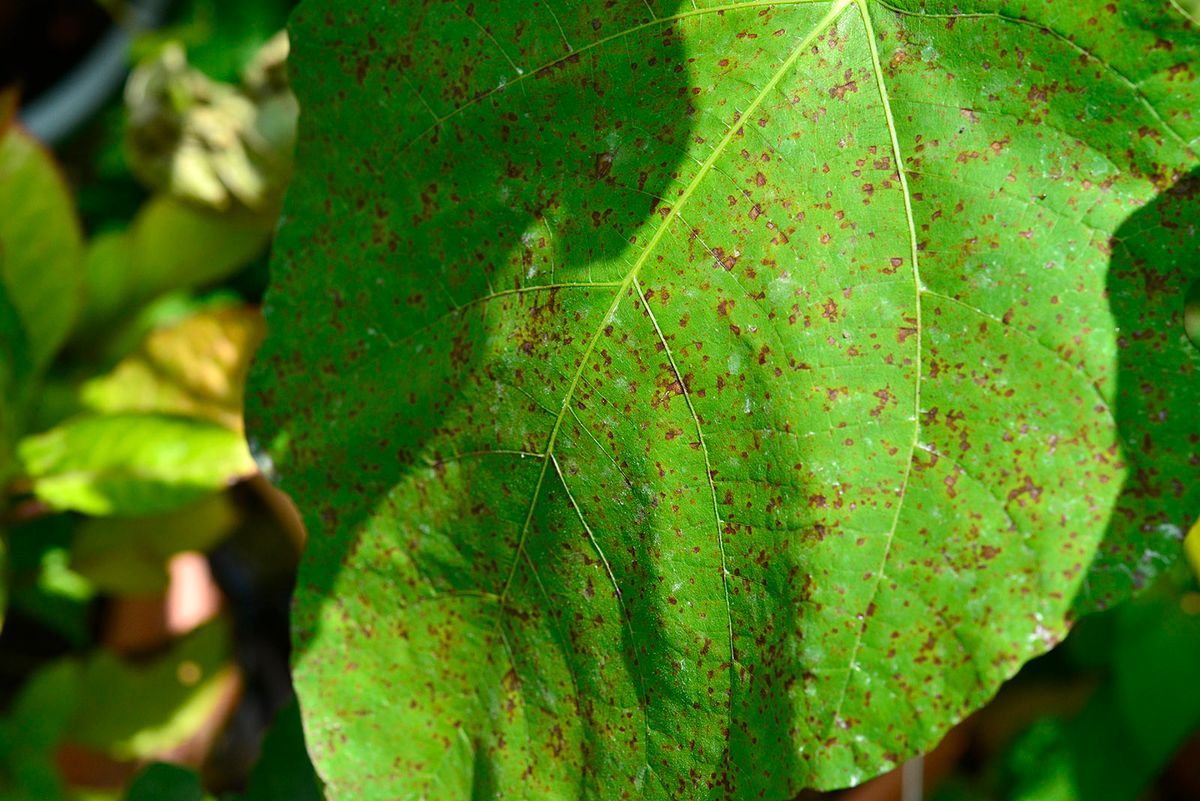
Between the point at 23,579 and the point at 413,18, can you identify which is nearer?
the point at 413,18

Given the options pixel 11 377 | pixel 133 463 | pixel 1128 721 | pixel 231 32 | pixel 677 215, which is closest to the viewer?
pixel 677 215

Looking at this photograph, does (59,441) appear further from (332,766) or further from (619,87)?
(619,87)

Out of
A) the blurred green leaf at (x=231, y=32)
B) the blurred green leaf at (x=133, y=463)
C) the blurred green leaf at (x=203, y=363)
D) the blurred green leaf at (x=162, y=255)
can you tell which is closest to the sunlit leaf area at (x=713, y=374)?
the blurred green leaf at (x=133, y=463)

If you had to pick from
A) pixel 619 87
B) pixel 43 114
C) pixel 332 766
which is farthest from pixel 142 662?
pixel 619 87

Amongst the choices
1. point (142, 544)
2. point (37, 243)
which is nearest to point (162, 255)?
point (37, 243)

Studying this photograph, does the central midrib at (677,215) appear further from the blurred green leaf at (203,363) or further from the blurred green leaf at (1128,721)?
the blurred green leaf at (1128,721)

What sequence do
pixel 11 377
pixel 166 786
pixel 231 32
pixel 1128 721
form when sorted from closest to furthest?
pixel 166 786 → pixel 11 377 → pixel 1128 721 → pixel 231 32

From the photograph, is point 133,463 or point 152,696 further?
point 152,696

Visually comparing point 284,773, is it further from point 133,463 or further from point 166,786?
point 133,463
